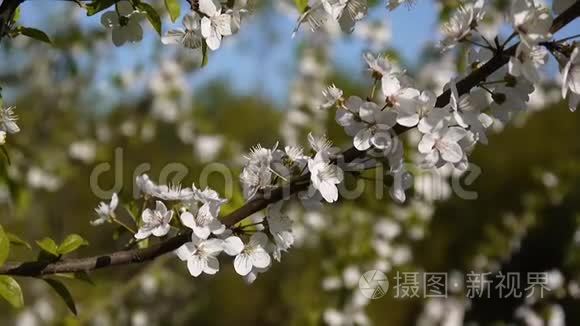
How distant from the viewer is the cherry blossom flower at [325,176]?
3.90 feet

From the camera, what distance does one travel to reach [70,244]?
135cm

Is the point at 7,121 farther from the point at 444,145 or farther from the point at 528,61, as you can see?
the point at 528,61

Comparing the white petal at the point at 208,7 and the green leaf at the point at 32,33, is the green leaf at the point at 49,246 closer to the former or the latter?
the green leaf at the point at 32,33

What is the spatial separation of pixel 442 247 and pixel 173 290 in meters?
3.24

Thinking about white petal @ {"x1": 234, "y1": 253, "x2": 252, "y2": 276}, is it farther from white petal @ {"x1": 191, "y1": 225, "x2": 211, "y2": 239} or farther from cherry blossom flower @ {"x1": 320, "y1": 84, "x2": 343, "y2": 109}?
cherry blossom flower @ {"x1": 320, "y1": 84, "x2": 343, "y2": 109}

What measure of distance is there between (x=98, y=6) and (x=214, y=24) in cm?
22

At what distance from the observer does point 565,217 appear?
14.6ft

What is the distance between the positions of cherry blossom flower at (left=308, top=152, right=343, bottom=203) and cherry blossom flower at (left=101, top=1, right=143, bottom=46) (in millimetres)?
467

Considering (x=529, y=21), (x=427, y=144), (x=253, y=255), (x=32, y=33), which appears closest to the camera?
(x=529, y=21)

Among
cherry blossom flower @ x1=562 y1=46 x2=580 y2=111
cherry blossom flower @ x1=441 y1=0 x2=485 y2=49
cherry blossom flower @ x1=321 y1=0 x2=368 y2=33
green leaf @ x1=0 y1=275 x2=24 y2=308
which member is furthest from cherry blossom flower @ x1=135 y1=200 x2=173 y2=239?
cherry blossom flower @ x1=562 y1=46 x2=580 y2=111

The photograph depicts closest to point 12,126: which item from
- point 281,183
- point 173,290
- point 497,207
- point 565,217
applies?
point 281,183

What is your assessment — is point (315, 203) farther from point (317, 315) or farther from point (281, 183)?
point (317, 315)

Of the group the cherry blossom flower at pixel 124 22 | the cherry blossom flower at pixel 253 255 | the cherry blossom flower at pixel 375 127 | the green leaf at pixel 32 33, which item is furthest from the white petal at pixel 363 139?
the green leaf at pixel 32 33

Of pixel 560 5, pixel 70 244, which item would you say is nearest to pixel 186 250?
pixel 70 244
